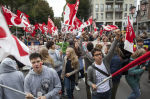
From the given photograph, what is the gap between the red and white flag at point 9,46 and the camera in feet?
7.27

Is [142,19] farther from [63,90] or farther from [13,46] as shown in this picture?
[13,46]

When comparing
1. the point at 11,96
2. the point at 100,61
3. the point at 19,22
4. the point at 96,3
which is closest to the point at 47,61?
the point at 11,96

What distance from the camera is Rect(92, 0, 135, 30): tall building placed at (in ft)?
152

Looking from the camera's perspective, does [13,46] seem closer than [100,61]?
Yes

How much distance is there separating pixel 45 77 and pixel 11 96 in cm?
86

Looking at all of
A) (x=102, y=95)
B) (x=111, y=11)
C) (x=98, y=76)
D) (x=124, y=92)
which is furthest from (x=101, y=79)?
(x=111, y=11)

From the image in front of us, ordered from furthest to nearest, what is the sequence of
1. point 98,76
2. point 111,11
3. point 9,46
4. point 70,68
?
→ 1. point 111,11
2. point 70,68
3. point 98,76
4. point 9,46

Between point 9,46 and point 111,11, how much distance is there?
159ft

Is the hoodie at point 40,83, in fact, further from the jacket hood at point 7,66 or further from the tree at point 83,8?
the tree at point 83,8

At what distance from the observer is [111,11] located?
155 feet

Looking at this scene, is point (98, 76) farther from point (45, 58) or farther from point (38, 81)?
point (45, 58)

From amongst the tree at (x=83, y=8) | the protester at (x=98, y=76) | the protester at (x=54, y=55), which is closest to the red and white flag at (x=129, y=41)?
the protester at (x=98, y=76)

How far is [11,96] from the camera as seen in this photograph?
106 inches

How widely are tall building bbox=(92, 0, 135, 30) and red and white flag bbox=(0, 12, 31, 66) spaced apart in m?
45.5
